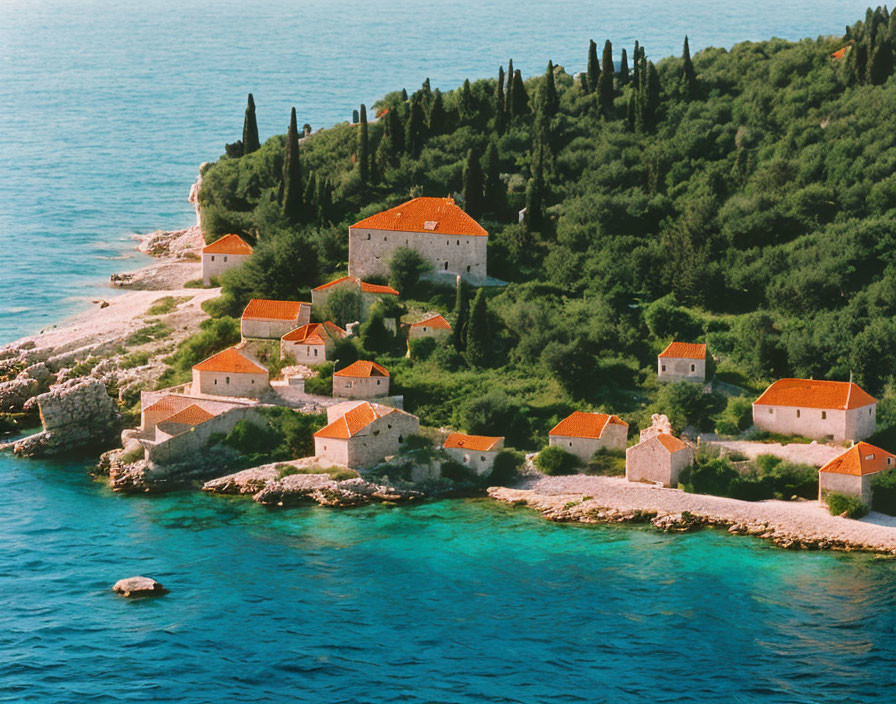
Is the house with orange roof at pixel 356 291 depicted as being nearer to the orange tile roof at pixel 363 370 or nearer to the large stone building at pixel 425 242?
the large stone building at pixel 425 242

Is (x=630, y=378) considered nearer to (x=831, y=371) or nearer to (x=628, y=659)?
(x=831, y=371)

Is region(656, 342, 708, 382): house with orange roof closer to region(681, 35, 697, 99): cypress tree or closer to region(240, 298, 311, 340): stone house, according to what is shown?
region(240, 298, 311, 340): stone house

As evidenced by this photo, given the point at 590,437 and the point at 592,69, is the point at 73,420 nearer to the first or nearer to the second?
the point at 590,437

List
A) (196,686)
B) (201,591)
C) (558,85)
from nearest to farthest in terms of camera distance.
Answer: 1. (196,686)
2. (201,591)
3. (558,85)

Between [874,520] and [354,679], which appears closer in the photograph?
[354,679]

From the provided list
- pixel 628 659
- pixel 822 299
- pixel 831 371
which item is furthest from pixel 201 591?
pixel 822 299
